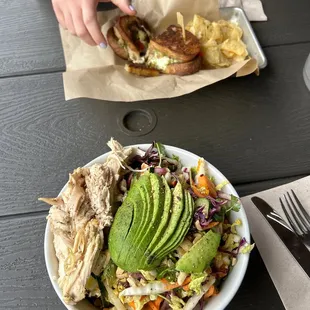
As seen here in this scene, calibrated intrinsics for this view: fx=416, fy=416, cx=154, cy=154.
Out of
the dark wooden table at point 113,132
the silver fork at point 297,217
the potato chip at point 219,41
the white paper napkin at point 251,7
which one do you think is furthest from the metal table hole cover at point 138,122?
the white paper napkin at point 251,7

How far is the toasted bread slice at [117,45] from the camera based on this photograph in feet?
Answer: 3.52

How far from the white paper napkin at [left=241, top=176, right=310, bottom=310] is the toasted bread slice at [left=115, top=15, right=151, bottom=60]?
506 mm

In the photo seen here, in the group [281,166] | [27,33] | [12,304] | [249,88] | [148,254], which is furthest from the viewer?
[27,33]

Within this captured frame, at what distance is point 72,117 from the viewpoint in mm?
953

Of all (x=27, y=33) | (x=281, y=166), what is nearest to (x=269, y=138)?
(x=281, y=166)

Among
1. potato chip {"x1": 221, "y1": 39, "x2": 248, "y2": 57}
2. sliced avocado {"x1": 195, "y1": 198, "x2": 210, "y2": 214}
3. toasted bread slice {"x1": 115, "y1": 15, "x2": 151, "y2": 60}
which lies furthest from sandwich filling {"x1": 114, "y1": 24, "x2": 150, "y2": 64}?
sliced avocado {"x1": 195, "y1": 198, "x2": 210, "y2": 214}

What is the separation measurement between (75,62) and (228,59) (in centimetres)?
39

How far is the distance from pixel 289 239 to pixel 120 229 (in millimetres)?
314

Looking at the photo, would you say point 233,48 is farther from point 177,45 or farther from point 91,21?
point 91,21

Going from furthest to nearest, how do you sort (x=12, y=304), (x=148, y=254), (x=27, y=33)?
(x=27, y=33) → (x=12, y=304) → (x=148, y=254)

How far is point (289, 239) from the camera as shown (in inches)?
28.8

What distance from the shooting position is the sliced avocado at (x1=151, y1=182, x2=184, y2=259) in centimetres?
60

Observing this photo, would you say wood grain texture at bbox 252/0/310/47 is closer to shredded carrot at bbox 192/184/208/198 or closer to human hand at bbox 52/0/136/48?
human hand at bbox 52/0/136/48

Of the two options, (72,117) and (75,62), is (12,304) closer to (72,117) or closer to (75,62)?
(72,117)
